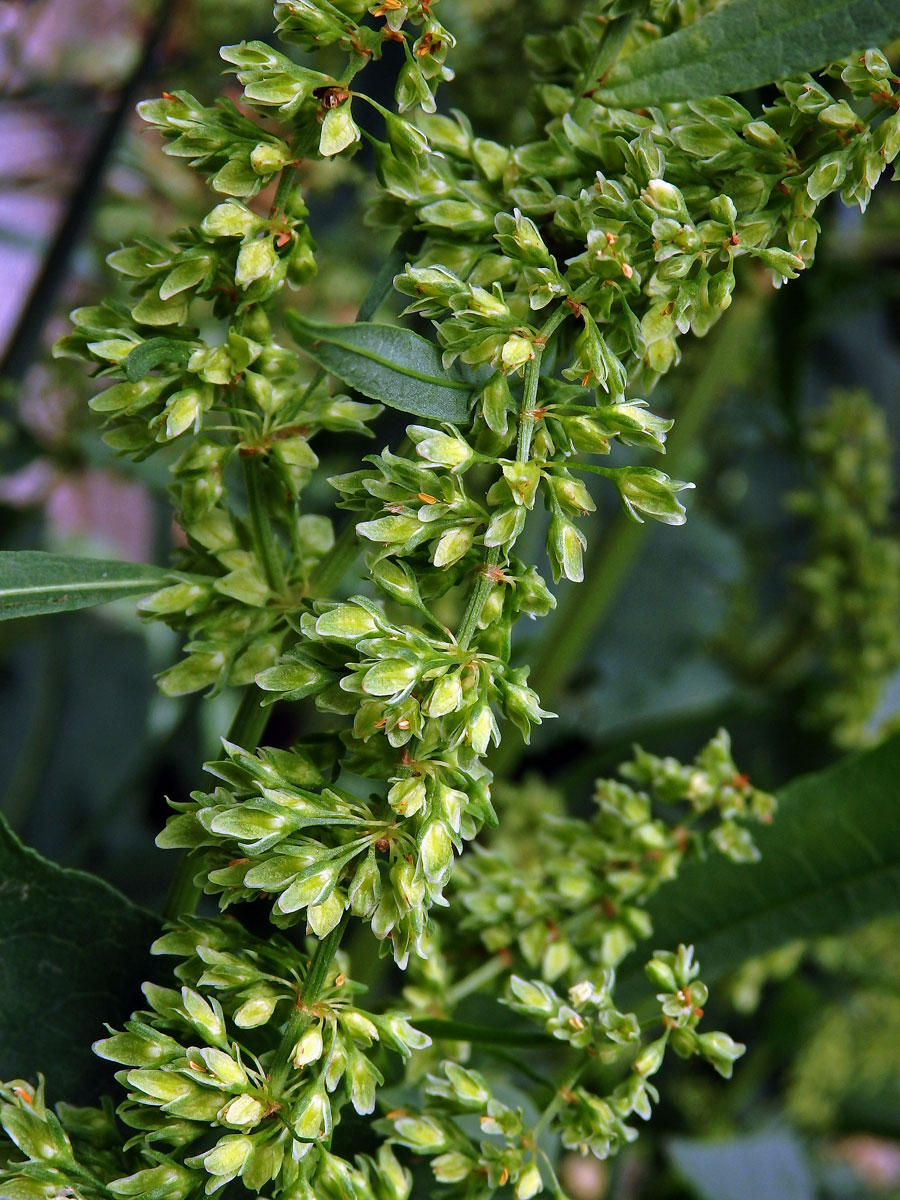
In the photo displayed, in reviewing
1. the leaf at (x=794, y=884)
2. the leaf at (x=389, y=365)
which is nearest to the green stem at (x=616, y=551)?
the leaf at (x=794, y=884)

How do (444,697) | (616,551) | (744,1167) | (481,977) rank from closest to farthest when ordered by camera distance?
(444,697) < (481,977) < (616,551) < (744,1167)

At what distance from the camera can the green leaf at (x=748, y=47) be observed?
1.22ft

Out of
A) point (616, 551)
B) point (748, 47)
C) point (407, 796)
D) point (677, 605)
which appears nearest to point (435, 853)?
point (407, 796)

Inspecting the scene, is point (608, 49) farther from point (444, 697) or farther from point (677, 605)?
point (677, 605)

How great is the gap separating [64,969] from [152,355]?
0.23m

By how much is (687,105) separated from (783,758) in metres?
0.71

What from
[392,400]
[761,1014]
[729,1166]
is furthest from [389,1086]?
[761,1014]

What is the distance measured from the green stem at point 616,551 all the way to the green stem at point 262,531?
16.8 inches

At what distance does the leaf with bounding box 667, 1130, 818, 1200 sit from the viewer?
89 centimetres

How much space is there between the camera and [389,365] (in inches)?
13.6

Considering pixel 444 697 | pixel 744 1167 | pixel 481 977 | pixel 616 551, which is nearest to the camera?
pixel 444 697

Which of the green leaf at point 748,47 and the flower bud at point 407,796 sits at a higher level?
the green leaf at point 748,47

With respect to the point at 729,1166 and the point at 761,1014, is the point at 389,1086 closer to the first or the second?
the point at 729,1166

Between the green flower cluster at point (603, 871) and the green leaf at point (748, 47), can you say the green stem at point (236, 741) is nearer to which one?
the green flower cluster at point (603, 871)
